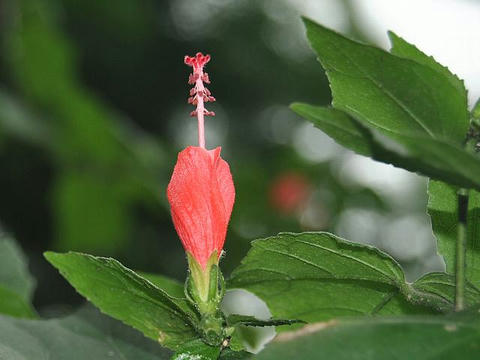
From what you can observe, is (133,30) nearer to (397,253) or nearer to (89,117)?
(89,117)

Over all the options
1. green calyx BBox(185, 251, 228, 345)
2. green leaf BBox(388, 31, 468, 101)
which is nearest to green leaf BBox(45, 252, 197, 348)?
green calyx BBox(185, 251, 228, 345)

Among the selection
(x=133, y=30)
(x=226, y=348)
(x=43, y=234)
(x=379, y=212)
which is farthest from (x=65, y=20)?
(x=226, y=348)

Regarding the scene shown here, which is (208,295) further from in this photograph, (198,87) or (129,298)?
(198,87)

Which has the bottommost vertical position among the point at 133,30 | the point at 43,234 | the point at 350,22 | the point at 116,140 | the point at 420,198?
the point at 43,234

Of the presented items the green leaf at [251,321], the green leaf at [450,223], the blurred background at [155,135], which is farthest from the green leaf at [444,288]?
the blurred background at [155,135]

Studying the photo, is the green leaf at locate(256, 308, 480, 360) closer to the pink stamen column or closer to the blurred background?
the pink stamen column

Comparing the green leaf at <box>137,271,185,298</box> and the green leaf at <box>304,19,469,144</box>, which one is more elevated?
the green leaf at <box>304,19,469,144</box>
